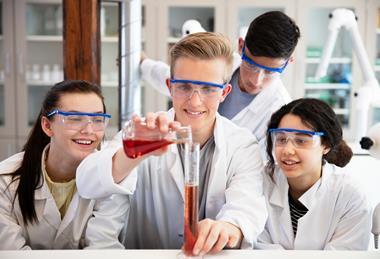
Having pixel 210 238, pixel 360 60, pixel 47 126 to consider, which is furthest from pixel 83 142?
pixel 360 60

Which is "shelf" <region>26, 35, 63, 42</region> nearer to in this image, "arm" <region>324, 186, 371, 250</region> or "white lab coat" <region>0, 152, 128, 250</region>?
"white lab coat" <region>0, 152, 128, 250</region>

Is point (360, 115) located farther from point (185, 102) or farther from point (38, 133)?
point (38, 133)

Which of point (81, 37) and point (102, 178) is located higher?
point (81, 37)

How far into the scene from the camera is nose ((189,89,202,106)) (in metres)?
1.23

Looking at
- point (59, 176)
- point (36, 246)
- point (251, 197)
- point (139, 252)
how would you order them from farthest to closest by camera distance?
point (59, 176) → point (36, 246) → point (251, 197) → point (139, 252)

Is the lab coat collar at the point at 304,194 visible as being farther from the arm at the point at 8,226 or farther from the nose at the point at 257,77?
the arm at the point at 8,226

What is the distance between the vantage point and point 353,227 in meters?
1.42

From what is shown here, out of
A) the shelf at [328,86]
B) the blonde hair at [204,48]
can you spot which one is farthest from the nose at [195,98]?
the shelf at [328,86]

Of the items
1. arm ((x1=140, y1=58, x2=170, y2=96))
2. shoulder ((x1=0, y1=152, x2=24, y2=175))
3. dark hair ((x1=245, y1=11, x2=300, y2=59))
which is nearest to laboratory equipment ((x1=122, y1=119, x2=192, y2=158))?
shoulder ((x1=0, y1=152, x2=24, y2=175))

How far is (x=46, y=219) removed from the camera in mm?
1377

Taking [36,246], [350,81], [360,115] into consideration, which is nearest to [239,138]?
[36,246]

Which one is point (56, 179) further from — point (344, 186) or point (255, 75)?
point (344, 186)

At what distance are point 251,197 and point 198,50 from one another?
468 millimetres

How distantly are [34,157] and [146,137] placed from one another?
0.66m
